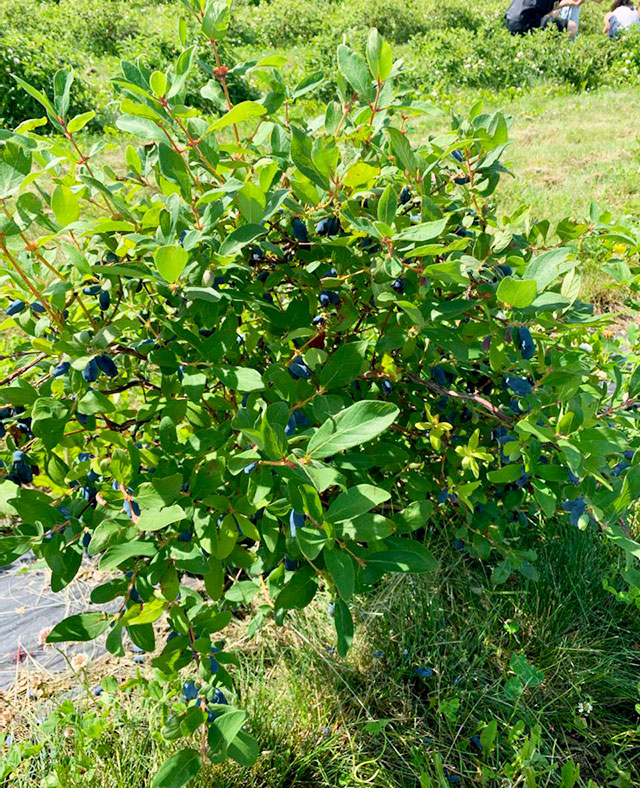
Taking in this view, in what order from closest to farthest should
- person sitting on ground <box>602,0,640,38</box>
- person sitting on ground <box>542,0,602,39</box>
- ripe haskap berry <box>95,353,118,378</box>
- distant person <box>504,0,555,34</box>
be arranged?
1. ripe haskap berry <box>95,353,118,378</box>
2. person sitting on ground <box>602,0,640,38</box>
3. person sitting on ground <box>542,0,602,39</box>
4. distant person <box>504,0,555,34</box>

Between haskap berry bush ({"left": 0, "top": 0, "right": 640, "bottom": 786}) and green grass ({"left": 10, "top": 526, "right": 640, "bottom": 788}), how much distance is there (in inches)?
9.5

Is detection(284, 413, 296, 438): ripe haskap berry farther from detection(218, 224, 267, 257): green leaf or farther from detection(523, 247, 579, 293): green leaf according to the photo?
detection(523, 247, 579, 293): green leaf

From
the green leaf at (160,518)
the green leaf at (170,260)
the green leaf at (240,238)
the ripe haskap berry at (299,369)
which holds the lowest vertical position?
the green leaf at (160,518)

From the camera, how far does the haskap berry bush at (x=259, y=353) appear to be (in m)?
1.02

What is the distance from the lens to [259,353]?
1411 millimetres

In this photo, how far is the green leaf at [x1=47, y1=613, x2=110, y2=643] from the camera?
1.09 m

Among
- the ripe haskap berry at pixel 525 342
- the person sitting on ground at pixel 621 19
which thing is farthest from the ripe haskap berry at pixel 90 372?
the person sitting on ground at pixel 621 19

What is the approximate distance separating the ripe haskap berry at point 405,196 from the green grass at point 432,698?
1.05 meters

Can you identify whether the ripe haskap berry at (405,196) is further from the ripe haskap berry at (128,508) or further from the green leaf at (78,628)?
the green leaf at (78,628)

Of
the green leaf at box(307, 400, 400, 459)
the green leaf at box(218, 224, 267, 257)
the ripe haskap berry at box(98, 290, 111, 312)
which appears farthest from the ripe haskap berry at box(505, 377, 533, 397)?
the ripe haskap berry at box(98, 290, 111, 312)

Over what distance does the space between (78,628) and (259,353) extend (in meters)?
0.62

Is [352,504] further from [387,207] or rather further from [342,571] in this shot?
[387,207]

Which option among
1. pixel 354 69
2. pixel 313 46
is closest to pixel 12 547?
pixel 354 69

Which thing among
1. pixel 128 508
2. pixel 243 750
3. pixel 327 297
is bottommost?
pixel 243 750
